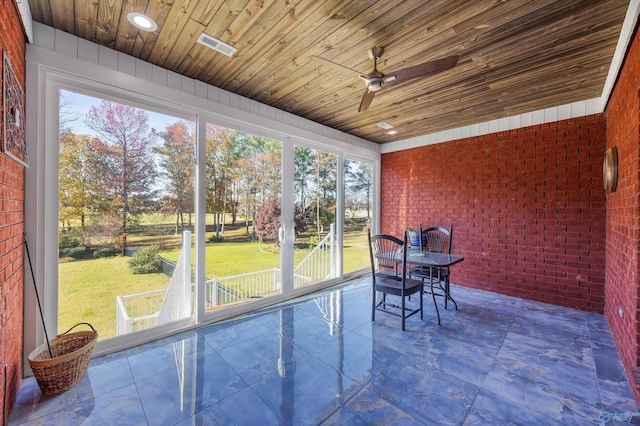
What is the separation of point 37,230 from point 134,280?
87 cm

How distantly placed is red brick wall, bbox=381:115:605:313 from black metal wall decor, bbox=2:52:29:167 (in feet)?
16.9

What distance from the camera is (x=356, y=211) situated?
5.29 meters

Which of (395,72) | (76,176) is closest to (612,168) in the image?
(395,72)

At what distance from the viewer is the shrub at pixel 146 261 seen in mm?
2686

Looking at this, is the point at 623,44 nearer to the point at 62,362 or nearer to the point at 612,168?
the point at 612,168

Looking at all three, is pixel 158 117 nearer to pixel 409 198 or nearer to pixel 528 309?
pixel 409 198

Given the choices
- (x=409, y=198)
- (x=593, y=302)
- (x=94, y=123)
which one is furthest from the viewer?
(x=409, y=198)

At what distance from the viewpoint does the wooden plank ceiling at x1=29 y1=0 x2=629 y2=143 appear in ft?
6.40

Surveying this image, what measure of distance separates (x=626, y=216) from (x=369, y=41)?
265 centimetres

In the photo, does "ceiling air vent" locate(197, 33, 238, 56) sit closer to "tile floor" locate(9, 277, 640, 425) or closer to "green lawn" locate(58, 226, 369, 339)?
"green lawn" locate(58, 226, 369, 339)

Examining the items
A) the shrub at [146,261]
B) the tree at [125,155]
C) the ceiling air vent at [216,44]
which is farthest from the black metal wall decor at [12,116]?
the ceiling air vent at [216,44]

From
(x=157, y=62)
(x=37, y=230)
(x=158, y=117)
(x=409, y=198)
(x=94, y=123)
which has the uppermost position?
(x=157, y=62)

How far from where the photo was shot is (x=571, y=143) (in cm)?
358

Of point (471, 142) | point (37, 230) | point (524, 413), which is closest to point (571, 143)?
point (471, 142)
